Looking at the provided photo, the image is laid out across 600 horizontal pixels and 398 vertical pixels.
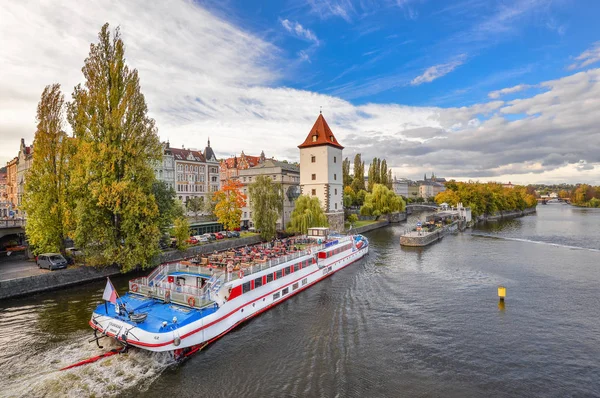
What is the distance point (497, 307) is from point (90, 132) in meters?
36.4

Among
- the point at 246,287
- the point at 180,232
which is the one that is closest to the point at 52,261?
the point at 180,232

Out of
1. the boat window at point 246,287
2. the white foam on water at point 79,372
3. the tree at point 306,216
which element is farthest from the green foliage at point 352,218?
the white foam on water at point 79,372

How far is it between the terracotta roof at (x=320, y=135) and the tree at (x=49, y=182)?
34997mm

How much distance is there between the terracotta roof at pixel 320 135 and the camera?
187 feet

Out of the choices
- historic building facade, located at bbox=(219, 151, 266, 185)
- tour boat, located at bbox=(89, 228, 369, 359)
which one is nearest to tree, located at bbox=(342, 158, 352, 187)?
historic building facade, located at bbox=(219, 151, 266, 185)

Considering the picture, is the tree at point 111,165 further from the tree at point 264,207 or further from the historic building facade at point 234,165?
the historic building facade at point 234,165

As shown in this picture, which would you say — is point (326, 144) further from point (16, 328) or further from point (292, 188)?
point (16, 328)

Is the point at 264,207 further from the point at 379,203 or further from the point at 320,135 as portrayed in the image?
the point at 379,203

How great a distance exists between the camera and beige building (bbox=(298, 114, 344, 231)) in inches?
2213

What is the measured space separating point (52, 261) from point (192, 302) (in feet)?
61.7

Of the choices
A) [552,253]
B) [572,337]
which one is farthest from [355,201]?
[572,337]

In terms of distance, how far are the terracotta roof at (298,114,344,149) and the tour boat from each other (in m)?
31.4

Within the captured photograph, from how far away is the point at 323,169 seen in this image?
56500 millimetres

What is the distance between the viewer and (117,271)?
3203 centimetres
